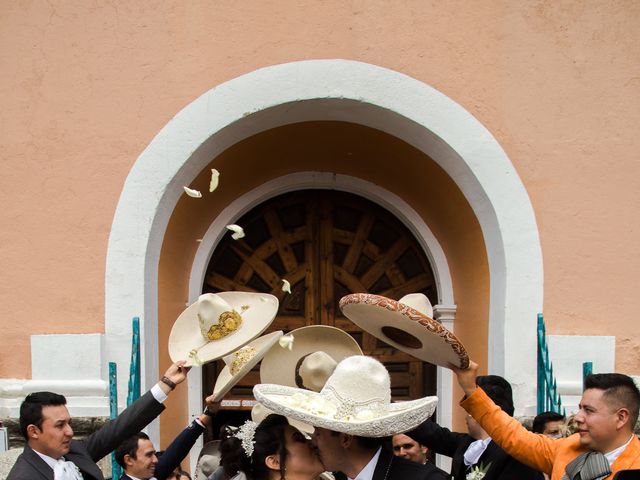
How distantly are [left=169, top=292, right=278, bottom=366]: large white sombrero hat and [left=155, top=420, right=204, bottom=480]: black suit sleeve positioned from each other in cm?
33

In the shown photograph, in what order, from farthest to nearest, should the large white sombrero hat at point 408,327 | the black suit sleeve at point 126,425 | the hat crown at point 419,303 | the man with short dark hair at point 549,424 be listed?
the man with short dark hair at point 549,424 → the hat crown at point 419,303 → the black suit sleeve at point 126,425 → the large white sombrero hat at point 408,327

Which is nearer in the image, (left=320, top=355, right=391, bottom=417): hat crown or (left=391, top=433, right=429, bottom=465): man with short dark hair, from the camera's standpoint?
(left=320, top=355, right=391, bottom=417): hat crown

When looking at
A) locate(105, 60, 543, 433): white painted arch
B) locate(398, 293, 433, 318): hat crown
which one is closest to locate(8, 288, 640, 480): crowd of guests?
locate(398, 293, 433, 318): hat crown

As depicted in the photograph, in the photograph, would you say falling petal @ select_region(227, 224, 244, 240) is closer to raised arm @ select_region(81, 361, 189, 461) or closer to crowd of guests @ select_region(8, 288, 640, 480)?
crowd of guests @ select_region(8, 288, 640, 480)

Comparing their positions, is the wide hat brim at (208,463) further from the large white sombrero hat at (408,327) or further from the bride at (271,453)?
the large white sombrero hat at (408,327)

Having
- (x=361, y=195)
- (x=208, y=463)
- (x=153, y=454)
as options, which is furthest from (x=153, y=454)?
(x=361, y=195)

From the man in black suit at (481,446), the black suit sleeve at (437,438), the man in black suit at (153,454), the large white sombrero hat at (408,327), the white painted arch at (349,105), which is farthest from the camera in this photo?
the white painted arch at (349,105)

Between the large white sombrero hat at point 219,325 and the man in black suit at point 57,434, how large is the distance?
281 mm

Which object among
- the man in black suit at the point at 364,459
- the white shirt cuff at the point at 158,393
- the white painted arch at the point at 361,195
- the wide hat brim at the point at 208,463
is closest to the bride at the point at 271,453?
A: the man in black suit at the point at 364,459

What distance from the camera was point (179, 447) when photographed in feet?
13.2

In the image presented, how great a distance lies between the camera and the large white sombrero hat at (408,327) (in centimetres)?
303

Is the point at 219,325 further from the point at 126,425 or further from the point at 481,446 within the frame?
the point at 481,446

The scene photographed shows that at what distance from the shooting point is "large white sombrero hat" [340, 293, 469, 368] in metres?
3.03

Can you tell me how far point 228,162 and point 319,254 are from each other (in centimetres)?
111
